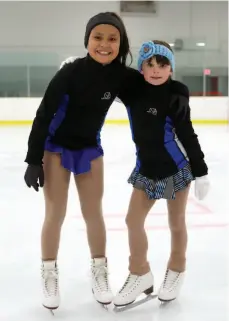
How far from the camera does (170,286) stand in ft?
5.77

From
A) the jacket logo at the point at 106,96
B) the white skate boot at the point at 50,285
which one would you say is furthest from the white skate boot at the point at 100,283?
the jacket logo at the point at 106,96

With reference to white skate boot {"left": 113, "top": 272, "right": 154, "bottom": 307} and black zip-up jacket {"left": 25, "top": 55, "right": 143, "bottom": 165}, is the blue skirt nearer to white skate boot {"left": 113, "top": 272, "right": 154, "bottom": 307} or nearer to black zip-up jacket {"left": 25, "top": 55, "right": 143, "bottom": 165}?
black zip-up jacket {"left": 25, "top": 55, "right": 143, "bottom": 165}

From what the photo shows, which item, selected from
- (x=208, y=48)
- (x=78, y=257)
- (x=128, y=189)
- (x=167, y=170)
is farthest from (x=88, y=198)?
(x=208, y=48)

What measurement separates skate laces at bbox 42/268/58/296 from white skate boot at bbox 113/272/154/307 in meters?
0.21

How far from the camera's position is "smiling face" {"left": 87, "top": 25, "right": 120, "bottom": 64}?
1625 mm

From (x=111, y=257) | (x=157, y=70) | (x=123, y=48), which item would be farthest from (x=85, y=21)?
(x=157, y=70)

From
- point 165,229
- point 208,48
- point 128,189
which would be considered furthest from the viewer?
point 208,48

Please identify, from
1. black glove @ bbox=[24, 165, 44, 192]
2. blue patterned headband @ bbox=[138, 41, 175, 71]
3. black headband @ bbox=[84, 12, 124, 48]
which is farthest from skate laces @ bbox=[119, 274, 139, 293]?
black headband @ bbox=[84, 12, 124, 48]

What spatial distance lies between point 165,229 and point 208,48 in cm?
990

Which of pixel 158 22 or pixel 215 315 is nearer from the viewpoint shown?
pixel 215 315

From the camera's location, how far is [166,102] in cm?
162

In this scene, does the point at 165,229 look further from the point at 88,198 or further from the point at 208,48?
the point at 208,48

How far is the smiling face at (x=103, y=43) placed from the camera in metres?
1.62

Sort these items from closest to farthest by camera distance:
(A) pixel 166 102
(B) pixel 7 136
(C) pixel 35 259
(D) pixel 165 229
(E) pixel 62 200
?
(A) pixel 166 102
(E) pixel 62 200
(C) pixel 35 259
(D) pixel 165 229
(B) pixel 7 136
